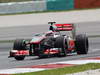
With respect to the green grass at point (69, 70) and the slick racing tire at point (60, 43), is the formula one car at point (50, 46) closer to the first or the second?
the slick racing tire at point (60, 43)

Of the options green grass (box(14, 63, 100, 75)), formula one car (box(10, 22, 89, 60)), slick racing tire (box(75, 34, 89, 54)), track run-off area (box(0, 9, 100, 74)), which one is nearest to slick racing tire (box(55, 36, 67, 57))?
formula one car (box(10, 22, 89, 60))

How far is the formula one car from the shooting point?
50.3 ft

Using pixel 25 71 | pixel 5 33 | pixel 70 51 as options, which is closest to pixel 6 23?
pixel 5 33

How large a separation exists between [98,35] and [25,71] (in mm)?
15059

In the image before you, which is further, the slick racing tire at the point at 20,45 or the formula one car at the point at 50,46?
the slick racing tire at the point at 20,45

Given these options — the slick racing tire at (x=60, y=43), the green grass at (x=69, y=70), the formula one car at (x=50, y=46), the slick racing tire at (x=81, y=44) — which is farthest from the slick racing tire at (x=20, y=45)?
the green grass at (x=69, y=70)

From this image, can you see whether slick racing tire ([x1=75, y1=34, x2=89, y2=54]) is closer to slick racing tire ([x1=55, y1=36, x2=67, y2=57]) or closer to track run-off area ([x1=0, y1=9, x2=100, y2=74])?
slick racing tire ([x1=55, y1=36, x2=67, y2=57])

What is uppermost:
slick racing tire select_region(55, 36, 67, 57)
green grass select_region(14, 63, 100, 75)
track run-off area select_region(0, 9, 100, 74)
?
green grass select_region(14, 63, 100, 75)

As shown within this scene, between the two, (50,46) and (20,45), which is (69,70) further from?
(20,45)

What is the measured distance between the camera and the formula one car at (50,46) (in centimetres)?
1533

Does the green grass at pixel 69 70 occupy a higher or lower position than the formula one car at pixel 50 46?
higher

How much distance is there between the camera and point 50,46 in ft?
51.9

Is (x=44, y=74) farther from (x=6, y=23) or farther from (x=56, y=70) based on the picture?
(x=6, y=23)

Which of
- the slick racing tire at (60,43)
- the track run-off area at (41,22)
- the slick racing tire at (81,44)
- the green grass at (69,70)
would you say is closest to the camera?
the green grass at (69,70)
